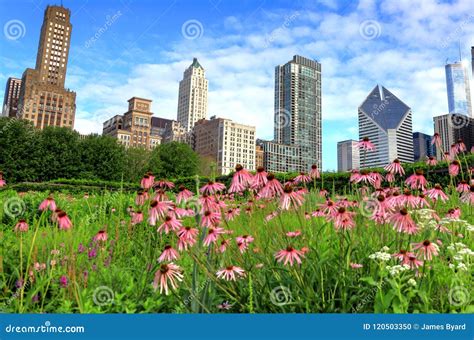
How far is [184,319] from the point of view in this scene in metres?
2.19

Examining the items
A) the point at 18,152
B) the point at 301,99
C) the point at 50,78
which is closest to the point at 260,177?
the point at 301,99

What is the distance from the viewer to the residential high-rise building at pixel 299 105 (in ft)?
49.1

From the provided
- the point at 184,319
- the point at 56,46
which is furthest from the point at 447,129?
the point at 56,46

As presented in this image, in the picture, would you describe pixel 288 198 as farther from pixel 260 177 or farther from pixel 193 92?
pixel 193 92

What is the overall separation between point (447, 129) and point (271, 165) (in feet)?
28.6

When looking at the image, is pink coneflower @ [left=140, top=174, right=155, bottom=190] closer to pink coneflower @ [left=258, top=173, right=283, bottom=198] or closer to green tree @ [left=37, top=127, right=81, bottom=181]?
pink coneflower @ [left=258, top=173, right=283, bottom=198]

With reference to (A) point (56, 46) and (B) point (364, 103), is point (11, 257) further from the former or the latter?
(A) point (56, 46)

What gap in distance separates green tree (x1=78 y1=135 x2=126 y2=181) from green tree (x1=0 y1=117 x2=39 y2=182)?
13.8 ft

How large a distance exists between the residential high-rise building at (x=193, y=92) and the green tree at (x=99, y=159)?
12.3 meters

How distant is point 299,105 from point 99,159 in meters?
27.6

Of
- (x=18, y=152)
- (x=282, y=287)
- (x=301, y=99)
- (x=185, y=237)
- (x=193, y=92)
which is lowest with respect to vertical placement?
(x=282, y=287)

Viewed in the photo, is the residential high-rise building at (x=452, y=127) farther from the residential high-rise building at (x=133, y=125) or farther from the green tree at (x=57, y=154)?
the residential high-rise building at (x=133, y=125)

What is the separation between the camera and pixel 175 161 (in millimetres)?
42375

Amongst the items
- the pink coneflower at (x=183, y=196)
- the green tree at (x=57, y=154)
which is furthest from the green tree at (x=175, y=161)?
the pink coneflower at (x=183, y=196)
